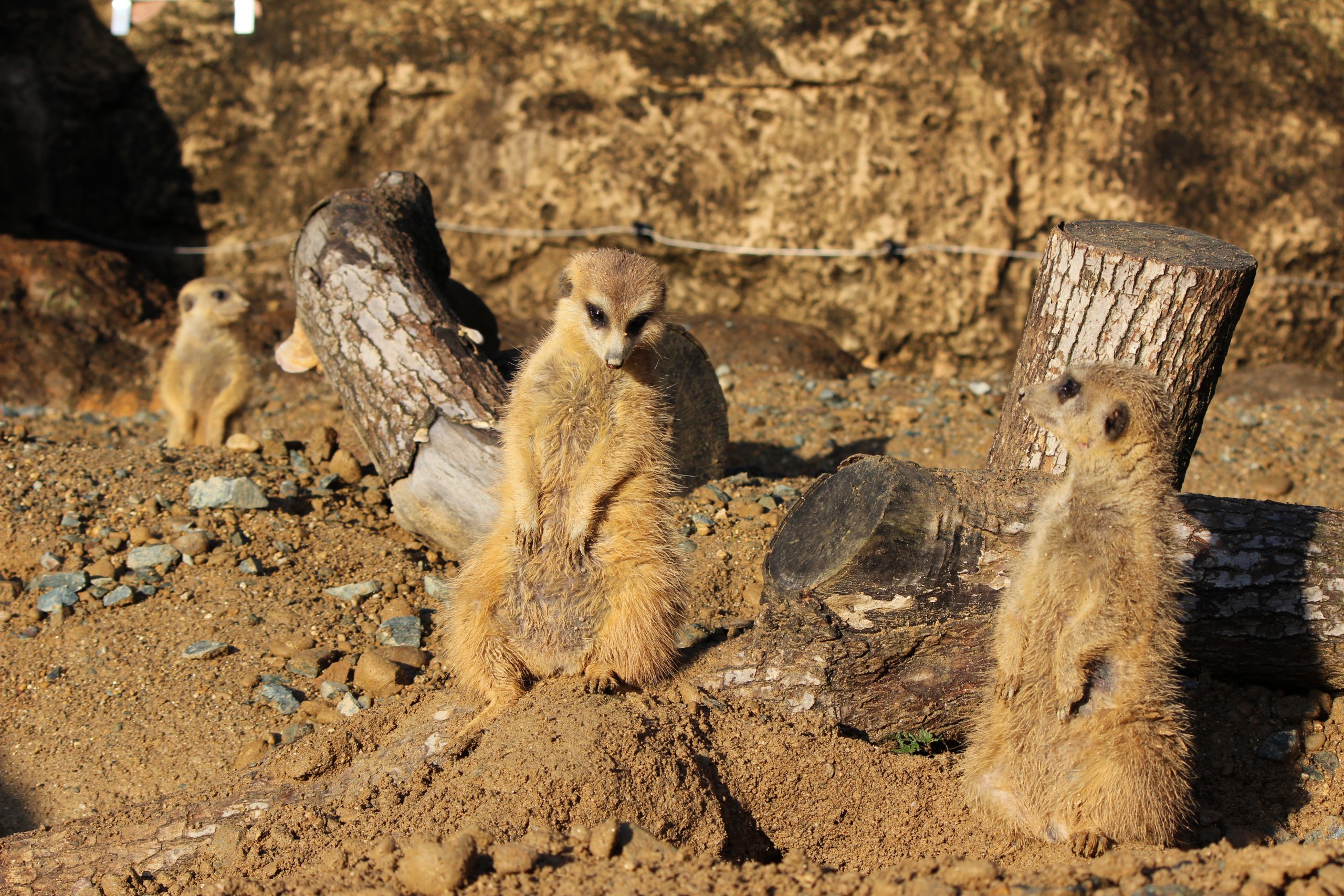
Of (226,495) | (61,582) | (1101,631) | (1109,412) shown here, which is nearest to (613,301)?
(1109,412)

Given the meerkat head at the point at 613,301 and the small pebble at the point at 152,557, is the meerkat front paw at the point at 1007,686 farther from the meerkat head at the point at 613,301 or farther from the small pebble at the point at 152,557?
the small pebble at the point at 152,557

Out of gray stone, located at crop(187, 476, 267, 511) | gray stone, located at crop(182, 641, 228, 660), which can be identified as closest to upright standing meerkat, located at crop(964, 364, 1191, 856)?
gray stone, located at crop(182, 641, 228, 660)

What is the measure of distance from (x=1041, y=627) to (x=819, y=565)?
63 centimetres

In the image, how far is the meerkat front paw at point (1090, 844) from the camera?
9.35ft

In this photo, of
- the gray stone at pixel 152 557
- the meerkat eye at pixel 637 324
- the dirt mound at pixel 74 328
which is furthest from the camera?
the dirt mound at pixel 74 328

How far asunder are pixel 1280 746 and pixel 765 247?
208 inches

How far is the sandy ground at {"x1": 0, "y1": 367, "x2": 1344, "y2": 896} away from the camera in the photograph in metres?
2.53

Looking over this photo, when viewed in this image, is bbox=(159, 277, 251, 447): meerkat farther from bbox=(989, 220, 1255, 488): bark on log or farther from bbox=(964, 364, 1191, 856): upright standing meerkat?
bbox=(964, 364, 1191, 856): upright standing meerkat

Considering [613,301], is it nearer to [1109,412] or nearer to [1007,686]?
[1109,412]

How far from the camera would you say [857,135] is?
7.77 m

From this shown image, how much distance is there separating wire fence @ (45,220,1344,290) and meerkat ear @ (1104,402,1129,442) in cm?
516

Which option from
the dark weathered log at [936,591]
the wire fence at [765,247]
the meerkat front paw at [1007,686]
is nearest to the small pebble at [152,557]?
the dark weathered log at [936,591]

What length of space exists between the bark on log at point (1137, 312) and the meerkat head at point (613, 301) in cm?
135

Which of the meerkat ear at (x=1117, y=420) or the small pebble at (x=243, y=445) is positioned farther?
the small pebble at (x=243, y=445)
